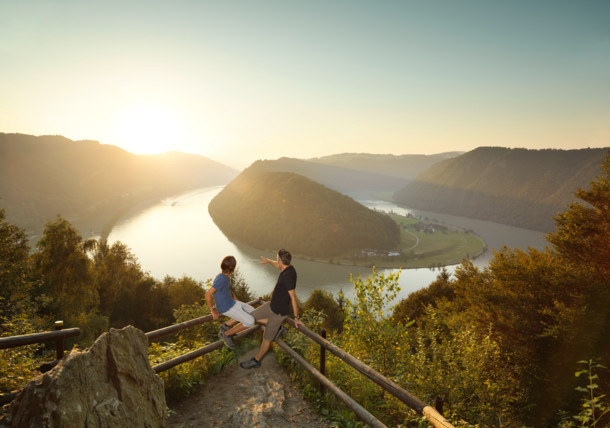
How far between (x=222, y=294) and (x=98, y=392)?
3493 millimetres

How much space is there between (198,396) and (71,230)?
3612cm

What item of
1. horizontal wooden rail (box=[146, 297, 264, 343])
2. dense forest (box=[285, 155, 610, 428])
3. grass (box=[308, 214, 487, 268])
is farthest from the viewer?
grass (box=[308, 214, 487, 268])

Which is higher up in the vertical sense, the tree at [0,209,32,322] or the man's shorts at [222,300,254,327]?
the man's shorts at [222,300,254,327]

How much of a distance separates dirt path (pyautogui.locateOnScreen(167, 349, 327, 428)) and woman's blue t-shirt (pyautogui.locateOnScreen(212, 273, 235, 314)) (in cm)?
181

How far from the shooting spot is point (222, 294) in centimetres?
731

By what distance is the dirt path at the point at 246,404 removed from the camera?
5938 millimetres

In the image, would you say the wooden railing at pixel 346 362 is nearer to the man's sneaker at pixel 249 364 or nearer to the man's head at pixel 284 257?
the man's sneaker at pixel 249 364

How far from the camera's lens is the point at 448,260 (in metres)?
144

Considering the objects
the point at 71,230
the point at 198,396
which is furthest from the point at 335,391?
the point at 71,230

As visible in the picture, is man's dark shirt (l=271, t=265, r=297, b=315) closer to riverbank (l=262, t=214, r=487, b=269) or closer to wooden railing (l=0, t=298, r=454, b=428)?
wooden railing (l=0, t=298, r=454, b=428)

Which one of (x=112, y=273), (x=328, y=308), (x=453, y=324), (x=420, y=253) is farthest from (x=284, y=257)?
(x=420, y=253)

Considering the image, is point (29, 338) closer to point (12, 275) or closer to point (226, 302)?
point (226, 302)

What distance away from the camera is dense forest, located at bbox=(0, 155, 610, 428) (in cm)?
754

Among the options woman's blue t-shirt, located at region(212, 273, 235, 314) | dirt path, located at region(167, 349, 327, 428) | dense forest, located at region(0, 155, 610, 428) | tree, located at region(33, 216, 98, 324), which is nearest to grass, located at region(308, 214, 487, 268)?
dense forest, located at region(0, 155, 610, 428)
